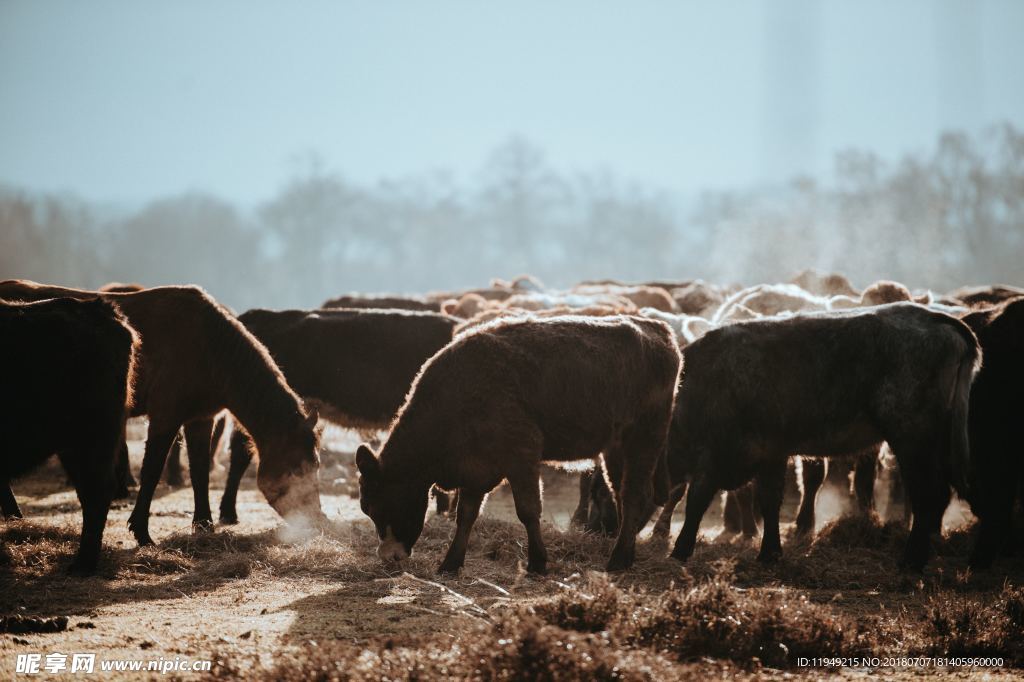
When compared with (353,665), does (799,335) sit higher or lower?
higher

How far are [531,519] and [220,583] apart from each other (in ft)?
8.33

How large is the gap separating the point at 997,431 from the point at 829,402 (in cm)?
180

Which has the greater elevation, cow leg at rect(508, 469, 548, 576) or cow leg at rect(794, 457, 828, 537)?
cow leg at rect(508, 469, 548, 576)

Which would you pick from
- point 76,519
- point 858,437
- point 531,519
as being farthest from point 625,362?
point 76,519

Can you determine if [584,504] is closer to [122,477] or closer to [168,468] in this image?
[122,477]

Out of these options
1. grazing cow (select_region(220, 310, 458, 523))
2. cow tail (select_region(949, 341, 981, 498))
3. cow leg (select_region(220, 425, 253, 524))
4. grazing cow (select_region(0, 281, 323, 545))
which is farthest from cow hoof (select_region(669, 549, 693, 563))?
cow leg (select_region(220, 425, 253, 524))

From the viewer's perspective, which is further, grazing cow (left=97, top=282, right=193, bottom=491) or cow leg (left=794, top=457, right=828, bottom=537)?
grazing cow (left=97, top=282, right=193, bottom=491)

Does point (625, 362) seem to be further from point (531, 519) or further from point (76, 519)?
point (76, 519)

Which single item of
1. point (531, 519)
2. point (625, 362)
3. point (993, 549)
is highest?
point (625, 362)

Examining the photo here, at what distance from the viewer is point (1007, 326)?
392 inches

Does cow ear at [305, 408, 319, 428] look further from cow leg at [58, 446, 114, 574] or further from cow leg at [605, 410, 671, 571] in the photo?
cow leg at [605, 410, 671, 571]

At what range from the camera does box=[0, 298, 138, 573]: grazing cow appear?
802 centimetres

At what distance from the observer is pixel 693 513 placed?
9.46 metres

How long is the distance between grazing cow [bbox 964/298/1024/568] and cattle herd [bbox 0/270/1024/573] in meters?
0.02
